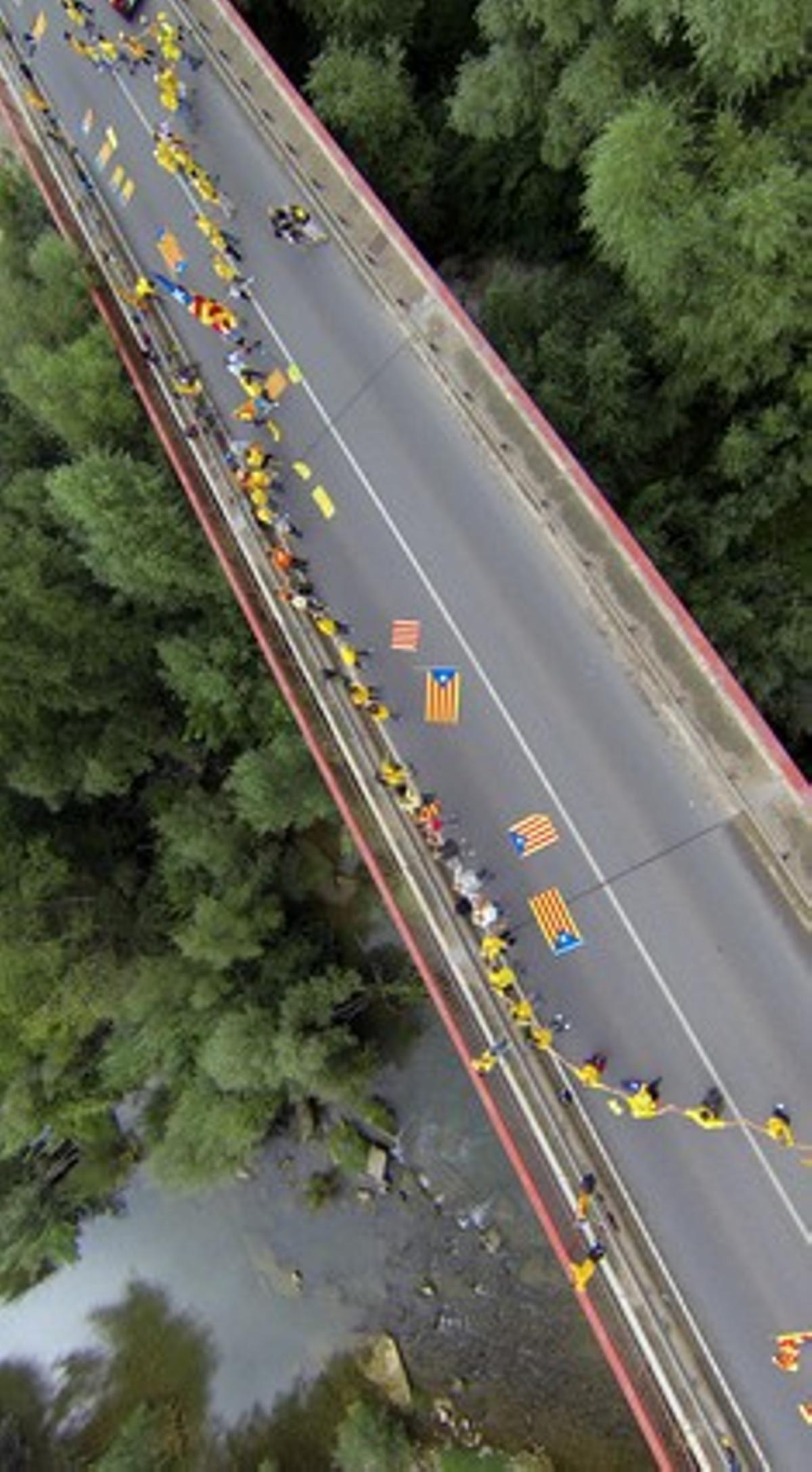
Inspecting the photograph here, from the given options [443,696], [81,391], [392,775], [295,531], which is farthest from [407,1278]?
[81,391]

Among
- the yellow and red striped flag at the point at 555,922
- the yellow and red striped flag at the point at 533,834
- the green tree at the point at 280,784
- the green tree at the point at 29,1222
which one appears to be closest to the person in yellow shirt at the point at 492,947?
the yellow and red striped flag at the point at 555,922

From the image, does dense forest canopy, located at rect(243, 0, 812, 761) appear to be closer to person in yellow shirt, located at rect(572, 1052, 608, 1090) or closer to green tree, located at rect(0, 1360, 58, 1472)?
person in yellow shirt, located at rect(572, 1052, 608, 1090)

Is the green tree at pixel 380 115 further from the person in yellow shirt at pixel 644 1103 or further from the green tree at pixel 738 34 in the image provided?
the person in yellow shirt at pixel 644 1103

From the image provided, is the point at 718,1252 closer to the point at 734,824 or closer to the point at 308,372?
the point at 734,824

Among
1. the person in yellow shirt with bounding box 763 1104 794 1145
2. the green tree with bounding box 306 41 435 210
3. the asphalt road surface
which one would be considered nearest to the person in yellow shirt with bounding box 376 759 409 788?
the asphalt road surface

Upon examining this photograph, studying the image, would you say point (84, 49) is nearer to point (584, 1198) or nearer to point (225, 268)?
point (225, 268)

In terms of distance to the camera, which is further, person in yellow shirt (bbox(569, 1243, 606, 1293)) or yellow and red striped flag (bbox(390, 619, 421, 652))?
yellow and red striped flag (bbox(390, 619, 421, 652))
